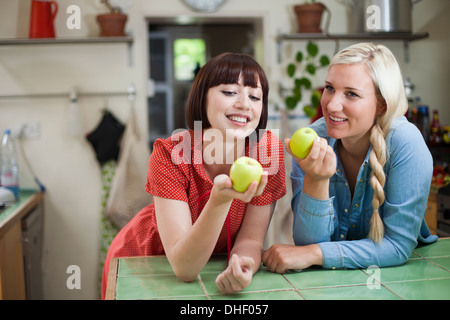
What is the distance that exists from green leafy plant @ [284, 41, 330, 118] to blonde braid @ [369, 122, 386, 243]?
1.84 m

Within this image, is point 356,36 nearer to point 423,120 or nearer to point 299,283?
point 423,120

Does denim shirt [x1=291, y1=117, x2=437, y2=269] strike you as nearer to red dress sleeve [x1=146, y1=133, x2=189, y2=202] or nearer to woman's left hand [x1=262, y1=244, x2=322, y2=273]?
woman's left hand [x1=262, y1=244, x2=322, y2=273]

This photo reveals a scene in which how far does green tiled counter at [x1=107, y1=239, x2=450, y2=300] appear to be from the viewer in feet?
2.84

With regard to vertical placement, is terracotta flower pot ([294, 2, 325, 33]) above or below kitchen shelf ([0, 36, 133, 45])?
above

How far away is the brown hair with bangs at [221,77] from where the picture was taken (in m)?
1.04

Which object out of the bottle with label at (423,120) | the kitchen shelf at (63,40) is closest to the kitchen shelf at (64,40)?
the kitchen shelf at (63,40)

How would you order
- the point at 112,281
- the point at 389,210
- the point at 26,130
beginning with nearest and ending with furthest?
the point at 112,281
the point at 389,210
the point at 26,130

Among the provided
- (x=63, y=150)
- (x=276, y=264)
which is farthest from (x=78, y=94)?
(x=276, y=264)

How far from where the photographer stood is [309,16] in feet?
9.41

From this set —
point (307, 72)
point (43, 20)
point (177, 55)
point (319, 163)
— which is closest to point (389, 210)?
point (319, 163)

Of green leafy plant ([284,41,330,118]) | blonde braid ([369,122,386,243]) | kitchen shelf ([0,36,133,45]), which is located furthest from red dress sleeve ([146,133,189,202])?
green leafy plant ([284,41,330,118])

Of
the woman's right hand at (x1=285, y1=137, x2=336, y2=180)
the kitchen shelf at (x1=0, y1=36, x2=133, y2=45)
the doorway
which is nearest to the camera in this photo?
the woman's right hand at (x1=285, y1=137, x2=336, y2=180)

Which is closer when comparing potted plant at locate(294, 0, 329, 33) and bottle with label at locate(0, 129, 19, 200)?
bottle with label at locate(0, 129, 19, 200)

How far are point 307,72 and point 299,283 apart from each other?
2.22 m
